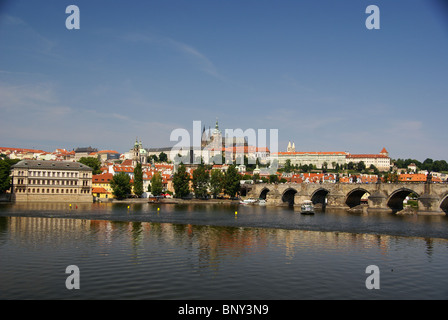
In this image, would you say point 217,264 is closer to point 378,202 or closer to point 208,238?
point 208,238

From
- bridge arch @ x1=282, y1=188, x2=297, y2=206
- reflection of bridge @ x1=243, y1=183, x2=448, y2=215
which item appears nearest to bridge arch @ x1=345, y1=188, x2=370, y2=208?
reflection of bridge @ x1=243, y1=183, x2=448, y2=215

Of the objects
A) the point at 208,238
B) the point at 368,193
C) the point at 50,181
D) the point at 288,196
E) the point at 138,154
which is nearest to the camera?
the point at 208,238

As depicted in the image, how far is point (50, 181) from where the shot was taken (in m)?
83.8

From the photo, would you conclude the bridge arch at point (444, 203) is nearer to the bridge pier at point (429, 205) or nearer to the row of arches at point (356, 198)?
the row of arches at point (356, 198)

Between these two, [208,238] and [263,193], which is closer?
[208,238]

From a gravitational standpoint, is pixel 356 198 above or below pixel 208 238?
above

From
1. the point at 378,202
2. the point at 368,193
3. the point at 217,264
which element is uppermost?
the point at 368,193

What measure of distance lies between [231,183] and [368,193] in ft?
120

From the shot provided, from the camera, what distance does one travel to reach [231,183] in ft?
328

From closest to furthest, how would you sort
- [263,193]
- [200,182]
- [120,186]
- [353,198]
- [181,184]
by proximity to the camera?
1. [353,198]
2. [120,186]
3. [181,184]
4. [200,182]
5. [263,193]

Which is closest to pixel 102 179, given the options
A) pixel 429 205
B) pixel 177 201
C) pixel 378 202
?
pixel 177 201

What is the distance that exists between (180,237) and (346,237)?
12790 millimetres

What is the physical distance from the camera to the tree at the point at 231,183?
326 feet
